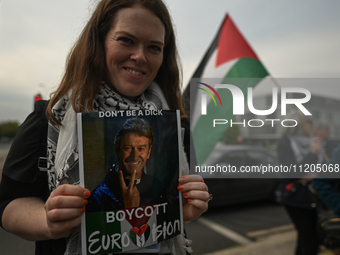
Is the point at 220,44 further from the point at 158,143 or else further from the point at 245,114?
the point at 158,143

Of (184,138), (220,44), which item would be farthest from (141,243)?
(220,44)

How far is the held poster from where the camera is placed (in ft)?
2.81

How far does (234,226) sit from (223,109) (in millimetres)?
2703

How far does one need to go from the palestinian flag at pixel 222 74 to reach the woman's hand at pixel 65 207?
5.75 ft

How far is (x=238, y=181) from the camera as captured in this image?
5.13 m

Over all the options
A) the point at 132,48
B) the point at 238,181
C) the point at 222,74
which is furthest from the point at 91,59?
the point at 238,181

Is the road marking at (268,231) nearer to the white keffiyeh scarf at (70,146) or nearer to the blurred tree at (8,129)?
the white keffiyeh scarf at (70,146)

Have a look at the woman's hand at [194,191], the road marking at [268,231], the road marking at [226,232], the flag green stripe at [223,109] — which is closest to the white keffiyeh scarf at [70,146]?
the woman's hand at [194,191]

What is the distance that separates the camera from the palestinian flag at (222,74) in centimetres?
262

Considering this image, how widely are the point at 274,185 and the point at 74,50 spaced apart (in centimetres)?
561

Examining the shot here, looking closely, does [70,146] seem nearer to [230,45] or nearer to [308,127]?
[230,45]

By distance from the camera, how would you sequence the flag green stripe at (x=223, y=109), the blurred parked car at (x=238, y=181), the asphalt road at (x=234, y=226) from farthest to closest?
the blurred parked car at (x=238, y=181) < the asphalt road at (x=234, y=226) < the flag green stripe at (x=223, y=109)

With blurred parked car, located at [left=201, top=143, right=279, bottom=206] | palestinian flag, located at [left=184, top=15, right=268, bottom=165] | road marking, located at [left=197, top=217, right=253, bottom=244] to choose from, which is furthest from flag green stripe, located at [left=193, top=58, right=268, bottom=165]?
road marking, located at [left=197, top=217, right=253, bottom=244]

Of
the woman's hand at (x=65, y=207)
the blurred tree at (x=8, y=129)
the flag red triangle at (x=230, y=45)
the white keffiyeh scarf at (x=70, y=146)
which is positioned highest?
the flag red triangle at (x=230, y=45)
